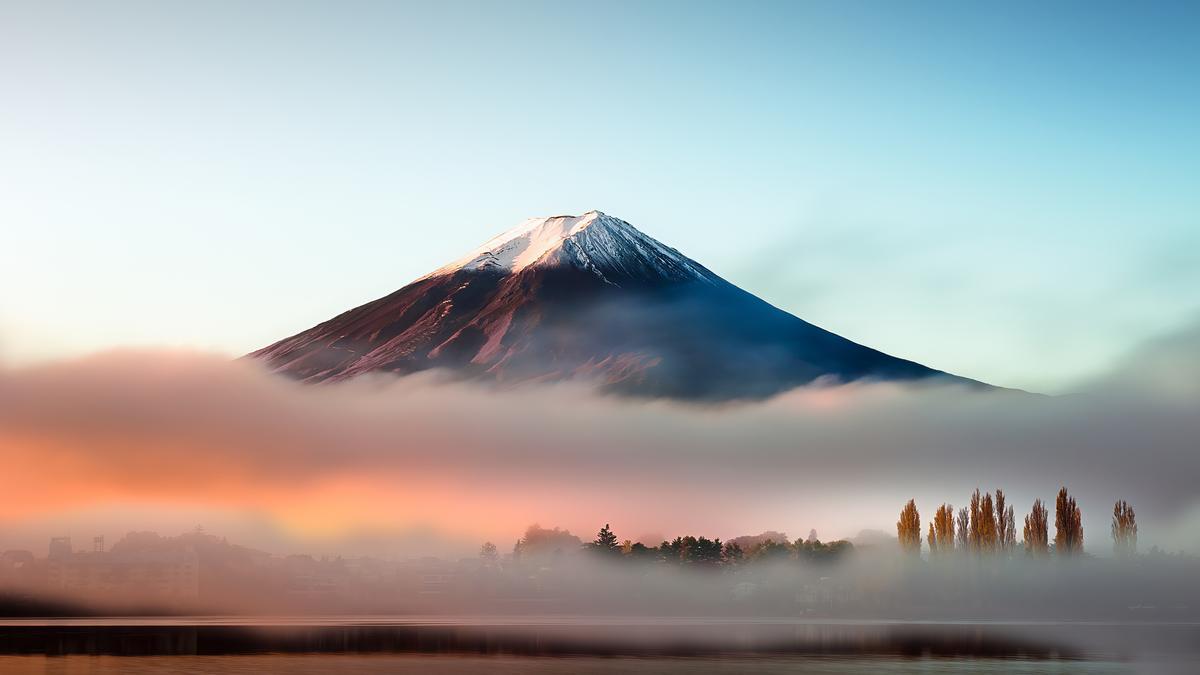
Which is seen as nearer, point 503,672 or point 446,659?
point 503,672

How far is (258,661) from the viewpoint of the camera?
465ft

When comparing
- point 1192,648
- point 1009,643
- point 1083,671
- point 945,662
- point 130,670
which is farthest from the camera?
point 1009,643

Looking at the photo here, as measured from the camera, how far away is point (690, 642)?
632 ft

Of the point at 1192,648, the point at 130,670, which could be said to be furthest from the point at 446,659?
the point at 1192,648

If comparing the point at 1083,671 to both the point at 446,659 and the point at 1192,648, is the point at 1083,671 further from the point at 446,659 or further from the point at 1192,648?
the point at 446,659

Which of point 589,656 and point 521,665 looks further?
point 589,656

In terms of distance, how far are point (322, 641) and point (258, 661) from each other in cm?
5620

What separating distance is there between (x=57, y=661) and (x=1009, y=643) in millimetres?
121461

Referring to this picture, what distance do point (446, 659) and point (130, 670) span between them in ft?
115

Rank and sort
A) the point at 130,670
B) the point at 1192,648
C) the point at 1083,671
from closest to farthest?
1. the point at 130,670
2. the point at 1083,671
3. the point at 1192,648

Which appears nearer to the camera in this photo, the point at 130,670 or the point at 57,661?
the point at 130,670

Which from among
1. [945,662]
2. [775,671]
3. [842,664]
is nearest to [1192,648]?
[945,662]

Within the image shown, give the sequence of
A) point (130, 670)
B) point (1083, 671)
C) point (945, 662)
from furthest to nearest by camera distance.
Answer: point (945, 662), point (1083, 671), point (130, 670)

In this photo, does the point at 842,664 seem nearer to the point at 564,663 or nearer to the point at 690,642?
the point at 564,663
